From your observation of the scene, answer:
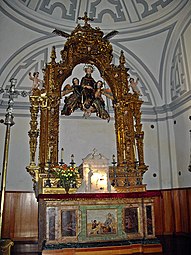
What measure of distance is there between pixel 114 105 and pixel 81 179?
254 centimetres

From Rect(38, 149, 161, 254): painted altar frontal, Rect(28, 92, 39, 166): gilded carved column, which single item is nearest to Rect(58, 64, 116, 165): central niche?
Rect(28, 92, 39, 166): gilded carved column

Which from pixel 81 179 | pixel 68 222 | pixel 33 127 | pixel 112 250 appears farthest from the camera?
pixel 33 127

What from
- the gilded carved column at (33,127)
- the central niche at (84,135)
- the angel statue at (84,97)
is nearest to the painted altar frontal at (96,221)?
the gilded carved column at (33,127)

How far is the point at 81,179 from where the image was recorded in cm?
856

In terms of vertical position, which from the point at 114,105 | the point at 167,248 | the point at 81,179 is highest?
the point at 114,105

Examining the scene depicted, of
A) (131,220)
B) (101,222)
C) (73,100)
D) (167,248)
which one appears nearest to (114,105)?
(73,100)

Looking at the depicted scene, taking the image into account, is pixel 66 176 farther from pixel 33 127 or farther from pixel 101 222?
pixel 33 127

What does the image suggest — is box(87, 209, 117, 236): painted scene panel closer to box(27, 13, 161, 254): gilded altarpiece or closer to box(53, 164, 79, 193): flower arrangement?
box(27, 13, 161, 254): gilded altarpiece

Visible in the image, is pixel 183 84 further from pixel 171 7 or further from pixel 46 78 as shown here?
pixel 46 78

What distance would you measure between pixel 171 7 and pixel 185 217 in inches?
260

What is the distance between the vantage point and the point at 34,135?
892 centimetres

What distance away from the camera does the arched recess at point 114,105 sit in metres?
8.75

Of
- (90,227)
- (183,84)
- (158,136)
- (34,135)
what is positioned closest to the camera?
(90,227)

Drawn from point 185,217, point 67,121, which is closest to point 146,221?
point 185,217
